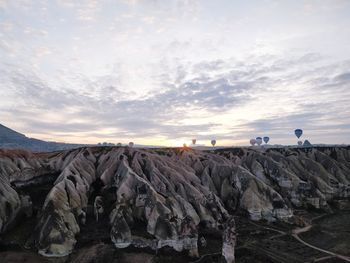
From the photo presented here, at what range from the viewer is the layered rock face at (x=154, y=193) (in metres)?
45.2

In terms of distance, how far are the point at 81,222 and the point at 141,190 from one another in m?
10.5

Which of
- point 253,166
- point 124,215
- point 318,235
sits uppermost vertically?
point 253,166

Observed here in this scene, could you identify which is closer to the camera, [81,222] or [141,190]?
[81,222]

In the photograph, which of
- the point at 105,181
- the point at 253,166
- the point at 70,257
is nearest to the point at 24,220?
the point at 70,257

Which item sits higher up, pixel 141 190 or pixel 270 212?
pixel 141 190

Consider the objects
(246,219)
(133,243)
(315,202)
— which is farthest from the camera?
(315,202)

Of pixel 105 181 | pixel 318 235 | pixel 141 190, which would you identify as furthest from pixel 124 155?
pixel 318 235

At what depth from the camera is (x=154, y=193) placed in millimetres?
53125

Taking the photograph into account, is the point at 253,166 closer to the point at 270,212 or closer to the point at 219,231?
the point at 270,212

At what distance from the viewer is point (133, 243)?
148 ft

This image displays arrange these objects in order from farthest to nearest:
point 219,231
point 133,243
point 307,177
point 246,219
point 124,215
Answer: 1. point 307,177
2. point 246,219
3. point 219,231
4. point 124,215
5. point 133,243

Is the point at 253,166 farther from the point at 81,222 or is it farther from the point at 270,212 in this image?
the point at 81,222

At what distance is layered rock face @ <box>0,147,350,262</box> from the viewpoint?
4516 centimetres

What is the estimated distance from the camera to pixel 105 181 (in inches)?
2606
